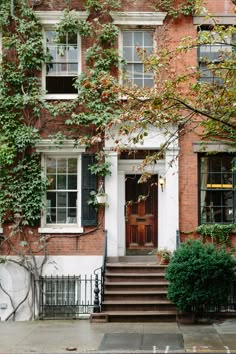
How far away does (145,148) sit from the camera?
53.1 ft

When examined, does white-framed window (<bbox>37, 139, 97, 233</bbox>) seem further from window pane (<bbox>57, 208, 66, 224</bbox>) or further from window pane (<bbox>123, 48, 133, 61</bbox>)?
window pane (<bbox>123, 48, 133, 61</bbox>)

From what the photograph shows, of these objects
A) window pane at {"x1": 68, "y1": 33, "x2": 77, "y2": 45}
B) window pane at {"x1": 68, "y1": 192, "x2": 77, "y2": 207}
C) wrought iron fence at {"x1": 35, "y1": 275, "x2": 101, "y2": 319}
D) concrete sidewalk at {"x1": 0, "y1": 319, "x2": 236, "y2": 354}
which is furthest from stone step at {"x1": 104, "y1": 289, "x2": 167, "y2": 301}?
window pane at {"x1": 68, "y1": 33, "x2": 77, "y2": 45}

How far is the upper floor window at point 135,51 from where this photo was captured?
16641mm

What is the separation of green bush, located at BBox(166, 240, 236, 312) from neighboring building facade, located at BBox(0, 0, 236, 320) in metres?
1.91

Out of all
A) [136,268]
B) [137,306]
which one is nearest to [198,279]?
[137,306]

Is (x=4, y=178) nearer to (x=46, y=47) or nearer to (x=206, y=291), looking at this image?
(x=46, y=47)

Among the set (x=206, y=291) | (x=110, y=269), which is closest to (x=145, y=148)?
(x=110, y=269)

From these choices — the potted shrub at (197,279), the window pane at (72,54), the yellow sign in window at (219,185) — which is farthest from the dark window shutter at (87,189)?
the yellow sign in window at (219,185)

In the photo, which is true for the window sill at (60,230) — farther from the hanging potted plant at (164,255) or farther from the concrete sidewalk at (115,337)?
the concrete sidewalk at (115,337)

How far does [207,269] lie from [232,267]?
0.81 meters

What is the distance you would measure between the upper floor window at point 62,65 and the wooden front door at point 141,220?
3.17 meters

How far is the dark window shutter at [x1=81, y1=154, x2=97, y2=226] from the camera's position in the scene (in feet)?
52.9

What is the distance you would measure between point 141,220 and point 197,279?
11.6 feet

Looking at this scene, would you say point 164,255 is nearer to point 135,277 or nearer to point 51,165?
point 135,277
